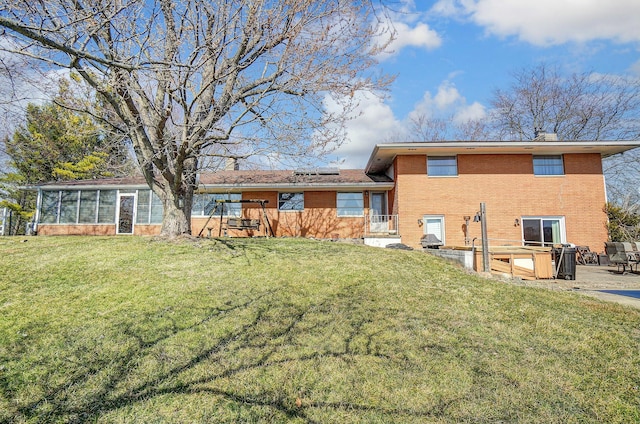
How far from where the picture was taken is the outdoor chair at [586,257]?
44.3ft

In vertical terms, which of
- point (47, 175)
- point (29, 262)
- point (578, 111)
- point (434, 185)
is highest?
point (578, 111)

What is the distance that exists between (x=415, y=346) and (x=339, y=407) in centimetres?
148

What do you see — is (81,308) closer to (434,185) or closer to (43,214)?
(434,185)

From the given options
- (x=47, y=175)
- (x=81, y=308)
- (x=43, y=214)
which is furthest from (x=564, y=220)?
(x=47, y=175)

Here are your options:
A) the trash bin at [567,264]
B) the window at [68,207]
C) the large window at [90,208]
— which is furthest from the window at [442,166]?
Result: the window at [68,207]

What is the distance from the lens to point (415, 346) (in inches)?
151

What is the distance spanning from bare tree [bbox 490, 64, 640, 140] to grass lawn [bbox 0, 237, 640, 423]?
21.6 m

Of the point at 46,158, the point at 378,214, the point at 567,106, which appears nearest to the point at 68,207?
the point at 46,158

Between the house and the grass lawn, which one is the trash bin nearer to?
the house

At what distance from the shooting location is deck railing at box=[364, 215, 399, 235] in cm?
1479

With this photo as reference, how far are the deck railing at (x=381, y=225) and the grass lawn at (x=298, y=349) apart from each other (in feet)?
26.4

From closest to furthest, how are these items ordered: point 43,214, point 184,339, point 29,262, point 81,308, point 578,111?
point 184,339, point 81,308, point 29,262, point 43,214, point 578,111

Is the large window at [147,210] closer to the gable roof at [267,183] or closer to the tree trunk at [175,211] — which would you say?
the gable roof at [267,183]

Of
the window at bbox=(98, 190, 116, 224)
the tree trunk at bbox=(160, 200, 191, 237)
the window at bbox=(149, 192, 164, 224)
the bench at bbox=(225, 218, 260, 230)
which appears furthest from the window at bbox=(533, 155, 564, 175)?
the window at bbox=(98, 190, 116, 224)
